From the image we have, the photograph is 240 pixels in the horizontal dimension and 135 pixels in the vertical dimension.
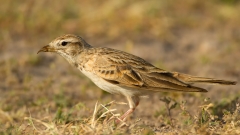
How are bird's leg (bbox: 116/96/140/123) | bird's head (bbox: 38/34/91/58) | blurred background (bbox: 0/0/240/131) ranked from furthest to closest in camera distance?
blurred background (bbox: 0/0/240/131), bird's head (bbox: 38/34/91/58), bird's leg (bbox: 116/96/140/123)

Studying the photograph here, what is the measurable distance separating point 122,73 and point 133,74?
5.7 inches

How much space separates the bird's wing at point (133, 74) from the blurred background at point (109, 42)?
88 centimetres

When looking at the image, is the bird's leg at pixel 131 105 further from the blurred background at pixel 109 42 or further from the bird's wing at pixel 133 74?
the blurred background at pixel 109 42

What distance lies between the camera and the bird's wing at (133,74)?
631cm

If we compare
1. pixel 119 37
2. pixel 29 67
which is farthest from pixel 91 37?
pixel 29 67

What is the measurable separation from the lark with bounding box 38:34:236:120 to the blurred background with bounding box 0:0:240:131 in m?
0.84

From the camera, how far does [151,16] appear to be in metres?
11.4

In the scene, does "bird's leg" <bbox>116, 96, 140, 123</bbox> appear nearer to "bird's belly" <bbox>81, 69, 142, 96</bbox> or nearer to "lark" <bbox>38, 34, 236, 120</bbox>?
"lark" <bbox>38, 34, 236, 120</bbox>

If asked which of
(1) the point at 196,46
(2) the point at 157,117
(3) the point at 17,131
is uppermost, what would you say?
(1) the point at 196,46

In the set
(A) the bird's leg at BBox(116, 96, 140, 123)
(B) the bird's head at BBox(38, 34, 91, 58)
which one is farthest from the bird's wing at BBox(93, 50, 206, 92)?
(B) the bird's head at BBox(38, 34, 91, 58)

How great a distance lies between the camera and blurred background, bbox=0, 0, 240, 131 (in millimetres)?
7953

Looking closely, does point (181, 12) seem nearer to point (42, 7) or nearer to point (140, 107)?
point (42, 7)

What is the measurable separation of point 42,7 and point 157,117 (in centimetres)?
517

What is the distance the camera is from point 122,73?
6.46 m
